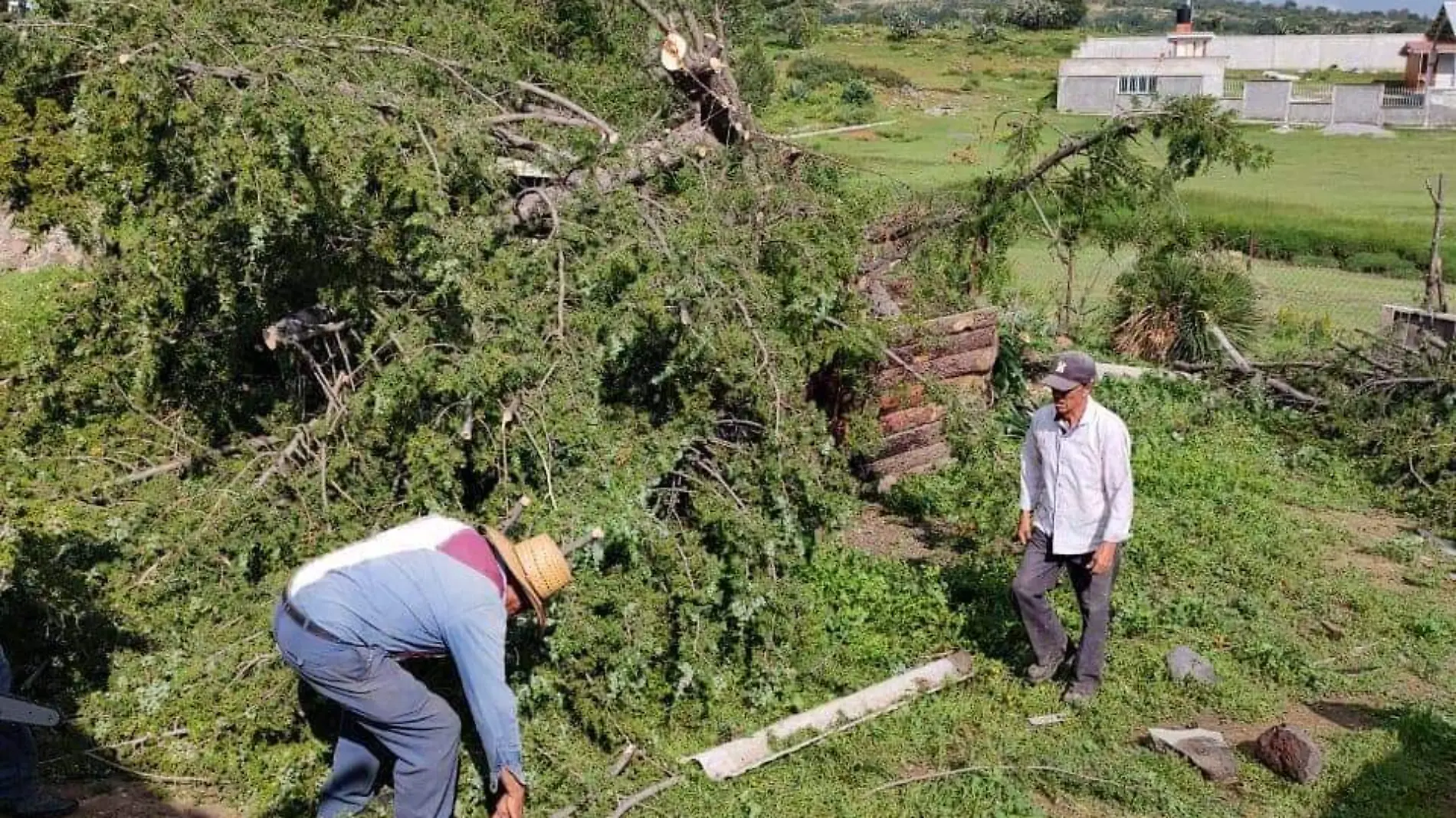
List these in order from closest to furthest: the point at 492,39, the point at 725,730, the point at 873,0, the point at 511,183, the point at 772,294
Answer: the point at 725,730 → the point at 772,294 → the point at 511,183 → the point at 492,39 → the point at 873,0

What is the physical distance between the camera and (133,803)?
187 inches

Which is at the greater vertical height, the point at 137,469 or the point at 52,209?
the point at 52,209

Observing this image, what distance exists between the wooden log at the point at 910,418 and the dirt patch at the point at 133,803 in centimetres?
469

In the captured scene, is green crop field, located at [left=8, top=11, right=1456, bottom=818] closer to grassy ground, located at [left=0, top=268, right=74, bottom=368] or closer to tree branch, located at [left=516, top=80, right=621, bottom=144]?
tree branch, located at [left=516, top=80, right=621, bottom=144]

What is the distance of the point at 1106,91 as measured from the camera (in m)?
48.1

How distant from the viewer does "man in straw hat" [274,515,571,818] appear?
372 centimetres

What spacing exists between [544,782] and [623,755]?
37cm

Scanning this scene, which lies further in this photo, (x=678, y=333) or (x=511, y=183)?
(x=511, y=183)

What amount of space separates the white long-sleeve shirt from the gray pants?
0.33 ft

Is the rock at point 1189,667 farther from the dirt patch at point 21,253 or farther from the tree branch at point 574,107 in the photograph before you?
the dirt patch at point 21,253

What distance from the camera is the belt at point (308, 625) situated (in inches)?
152

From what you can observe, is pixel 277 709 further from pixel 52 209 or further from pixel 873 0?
pixel 873 0

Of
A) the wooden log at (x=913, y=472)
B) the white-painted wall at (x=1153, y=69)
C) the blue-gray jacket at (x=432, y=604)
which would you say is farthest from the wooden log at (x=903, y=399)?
the white-painted wall at (x=1153, y=69)

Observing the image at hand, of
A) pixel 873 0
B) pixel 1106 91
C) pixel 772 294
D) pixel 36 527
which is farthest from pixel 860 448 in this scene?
pixel 873 0
